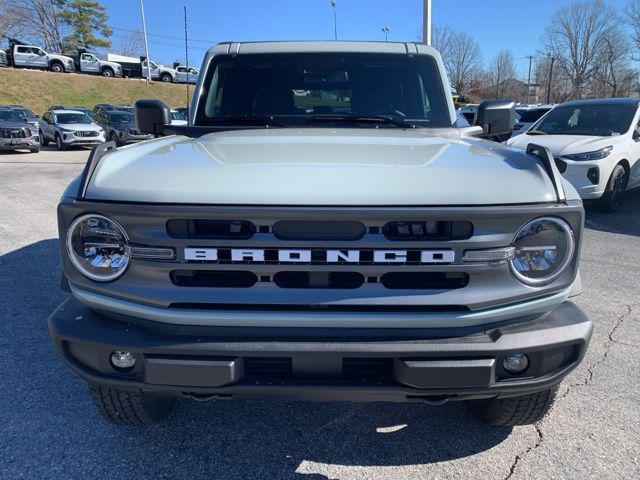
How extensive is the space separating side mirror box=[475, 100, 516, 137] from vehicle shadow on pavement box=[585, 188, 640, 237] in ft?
14.7

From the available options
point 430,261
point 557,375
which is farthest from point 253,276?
point 557,375

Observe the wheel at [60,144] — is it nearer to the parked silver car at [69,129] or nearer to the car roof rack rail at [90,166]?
the parked silver car at [69,129]

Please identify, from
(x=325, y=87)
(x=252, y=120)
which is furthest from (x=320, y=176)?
(x=325, y=87)

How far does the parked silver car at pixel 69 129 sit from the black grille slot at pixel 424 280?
67.1ft

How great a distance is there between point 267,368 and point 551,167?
138cm

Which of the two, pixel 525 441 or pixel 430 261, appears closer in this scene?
pixel 430 261

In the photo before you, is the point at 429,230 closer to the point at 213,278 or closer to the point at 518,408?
the point at 213,278

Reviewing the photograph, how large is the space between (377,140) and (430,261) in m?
1.03

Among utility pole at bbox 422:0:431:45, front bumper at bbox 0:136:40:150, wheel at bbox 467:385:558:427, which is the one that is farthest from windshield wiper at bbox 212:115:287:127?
front bumper at bbox 0:136:40:150

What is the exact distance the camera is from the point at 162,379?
1904 mm

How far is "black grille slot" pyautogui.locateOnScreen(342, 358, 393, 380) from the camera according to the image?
191 cm

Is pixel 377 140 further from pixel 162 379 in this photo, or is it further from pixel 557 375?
pixel 162 379

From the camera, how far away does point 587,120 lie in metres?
9.03

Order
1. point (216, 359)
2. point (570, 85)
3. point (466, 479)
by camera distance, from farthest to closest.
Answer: point (570, 85), point (466, 479), point (216, 359)
